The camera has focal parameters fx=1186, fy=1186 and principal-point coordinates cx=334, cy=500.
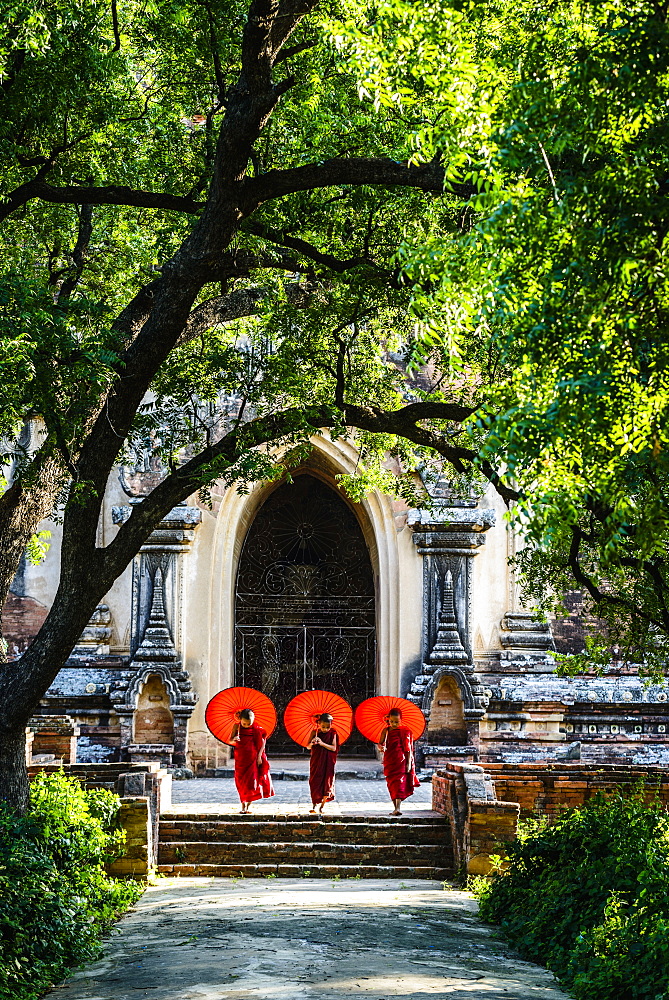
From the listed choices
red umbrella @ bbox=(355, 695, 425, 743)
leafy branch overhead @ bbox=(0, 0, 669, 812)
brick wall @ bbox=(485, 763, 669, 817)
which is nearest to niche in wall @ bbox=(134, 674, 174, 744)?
red umbrella @ bbox=(355, 695, 425, 743)

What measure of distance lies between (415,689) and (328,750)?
3580mm

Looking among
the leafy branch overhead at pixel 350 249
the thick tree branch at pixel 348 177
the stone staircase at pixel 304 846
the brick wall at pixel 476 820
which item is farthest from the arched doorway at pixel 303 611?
the thick tree branch at pixel 348 177

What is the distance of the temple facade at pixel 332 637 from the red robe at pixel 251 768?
3.18 meters

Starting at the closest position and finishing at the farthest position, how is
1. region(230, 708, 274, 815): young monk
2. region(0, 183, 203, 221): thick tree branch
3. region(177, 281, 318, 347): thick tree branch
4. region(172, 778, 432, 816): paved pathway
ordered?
region(0, 183, 203, 221): thick tree branch, region(177, 281, 318, 347): thick tree branch, region(230, 708, 274, 815): young monk, region(172, 778, 432, 816): paved pathway

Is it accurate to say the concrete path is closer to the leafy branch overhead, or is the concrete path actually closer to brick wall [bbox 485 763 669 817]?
brick wall [bbox 485 763 669 817]

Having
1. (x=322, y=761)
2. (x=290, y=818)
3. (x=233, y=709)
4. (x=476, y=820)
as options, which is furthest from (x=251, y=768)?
(x=476, y=820)

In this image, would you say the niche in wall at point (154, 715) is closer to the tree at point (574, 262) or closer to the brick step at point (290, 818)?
the brick step at point (290, 818)

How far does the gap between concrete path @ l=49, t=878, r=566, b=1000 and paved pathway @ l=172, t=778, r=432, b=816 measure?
2.34 m

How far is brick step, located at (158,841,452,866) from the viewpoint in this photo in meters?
12.4

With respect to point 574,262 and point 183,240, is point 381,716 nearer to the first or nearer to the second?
point 183,240

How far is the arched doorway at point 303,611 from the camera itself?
18688 millimetres

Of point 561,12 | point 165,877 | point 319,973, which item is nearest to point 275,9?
point 561,12

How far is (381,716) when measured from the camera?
1469 cm

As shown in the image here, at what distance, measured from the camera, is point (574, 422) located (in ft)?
16.7
